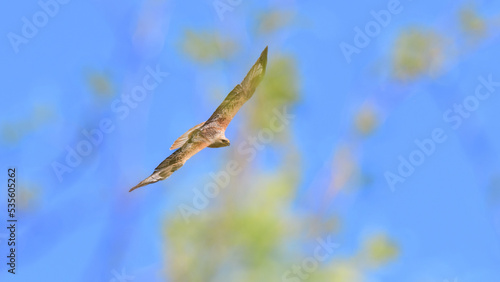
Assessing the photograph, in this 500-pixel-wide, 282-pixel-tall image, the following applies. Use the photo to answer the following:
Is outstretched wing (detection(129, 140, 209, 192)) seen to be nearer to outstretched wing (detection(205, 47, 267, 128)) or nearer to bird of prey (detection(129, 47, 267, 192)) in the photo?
bird of prey (detection(129, 47, 267, 192))

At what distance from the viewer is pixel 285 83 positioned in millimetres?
10258

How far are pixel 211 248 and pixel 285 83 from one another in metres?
3.22

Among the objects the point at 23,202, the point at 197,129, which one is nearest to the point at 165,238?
the point at 23,202

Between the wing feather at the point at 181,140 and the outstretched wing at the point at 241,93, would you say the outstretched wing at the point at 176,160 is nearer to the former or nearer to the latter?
the wing feather at the point at 181,140

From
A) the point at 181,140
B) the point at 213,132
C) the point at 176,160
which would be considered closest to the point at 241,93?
the point at 213,132

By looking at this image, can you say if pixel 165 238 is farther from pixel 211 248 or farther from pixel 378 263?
pixel 378 263

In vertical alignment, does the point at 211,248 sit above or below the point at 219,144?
above

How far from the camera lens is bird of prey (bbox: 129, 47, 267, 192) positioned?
531 centimetres

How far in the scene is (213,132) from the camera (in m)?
5.53

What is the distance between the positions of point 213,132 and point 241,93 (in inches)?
20.9

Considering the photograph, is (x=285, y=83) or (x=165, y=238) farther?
(x=285, y=83)

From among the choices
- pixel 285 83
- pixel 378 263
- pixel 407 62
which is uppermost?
pixel 407 62

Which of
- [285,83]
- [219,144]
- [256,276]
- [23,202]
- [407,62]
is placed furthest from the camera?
[407,62]

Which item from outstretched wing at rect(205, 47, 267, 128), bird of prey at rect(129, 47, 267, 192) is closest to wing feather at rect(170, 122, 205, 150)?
bird of prey at rect(129, 47, 267, 192)
